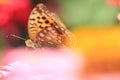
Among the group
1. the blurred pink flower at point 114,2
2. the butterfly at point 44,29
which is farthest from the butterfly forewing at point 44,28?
the blurred pink flower at point 114,2

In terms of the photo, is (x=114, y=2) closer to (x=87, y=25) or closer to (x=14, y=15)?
(x=87, y=25)

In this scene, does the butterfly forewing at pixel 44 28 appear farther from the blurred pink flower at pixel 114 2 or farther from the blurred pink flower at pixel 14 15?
the blurred pink flower at pixel 114 2

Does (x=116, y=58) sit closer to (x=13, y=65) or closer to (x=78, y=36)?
(x=78, y=36)

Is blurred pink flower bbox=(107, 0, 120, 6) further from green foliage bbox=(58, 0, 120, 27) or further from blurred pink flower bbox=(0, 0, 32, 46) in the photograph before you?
blurred pink flower bbox=(0, 0, 32, 46)

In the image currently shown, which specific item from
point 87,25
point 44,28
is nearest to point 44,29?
point 44,28

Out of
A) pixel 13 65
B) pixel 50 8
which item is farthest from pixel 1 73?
pixel 50 8
